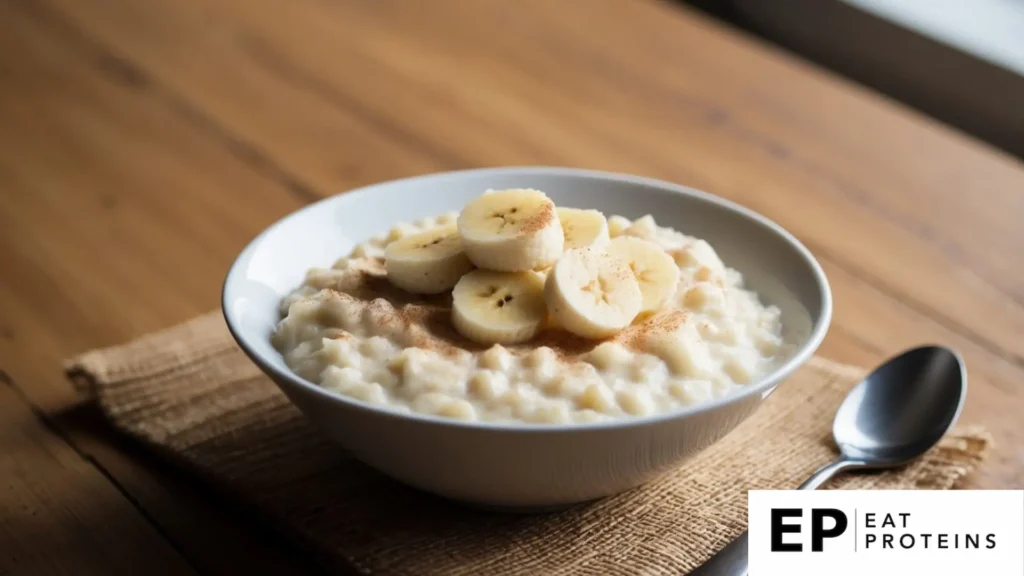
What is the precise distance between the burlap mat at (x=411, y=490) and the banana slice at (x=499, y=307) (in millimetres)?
195

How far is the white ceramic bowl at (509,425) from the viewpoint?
3.47ft

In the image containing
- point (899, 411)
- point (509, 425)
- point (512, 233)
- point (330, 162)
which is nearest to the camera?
point (509, 425)

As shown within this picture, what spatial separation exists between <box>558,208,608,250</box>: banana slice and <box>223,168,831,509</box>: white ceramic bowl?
21 cm

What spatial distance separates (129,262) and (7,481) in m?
0.50

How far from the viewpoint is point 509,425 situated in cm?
103

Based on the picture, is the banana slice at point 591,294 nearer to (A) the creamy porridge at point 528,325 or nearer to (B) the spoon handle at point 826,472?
(A) the creamy porridge at point 528,325

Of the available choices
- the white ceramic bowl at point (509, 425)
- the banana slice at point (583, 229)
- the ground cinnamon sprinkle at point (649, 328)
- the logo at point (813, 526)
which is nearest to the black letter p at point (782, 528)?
the logo at point (813, 526)

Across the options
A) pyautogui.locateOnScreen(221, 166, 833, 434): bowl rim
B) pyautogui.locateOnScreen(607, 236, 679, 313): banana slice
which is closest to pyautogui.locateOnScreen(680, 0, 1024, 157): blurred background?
pyautogui.locateOnScreen(221, 166, 833, 434): bowl rim

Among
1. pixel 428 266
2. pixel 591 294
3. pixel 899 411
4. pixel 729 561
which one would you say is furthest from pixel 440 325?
pixel 899 411

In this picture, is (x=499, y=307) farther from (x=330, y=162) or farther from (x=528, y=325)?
(x=330, y=162)

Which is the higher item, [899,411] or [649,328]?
[649,328]

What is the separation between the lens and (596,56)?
8.21ft

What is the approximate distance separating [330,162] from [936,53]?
1.78 meters

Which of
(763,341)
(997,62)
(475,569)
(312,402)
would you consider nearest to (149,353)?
(312,402)
